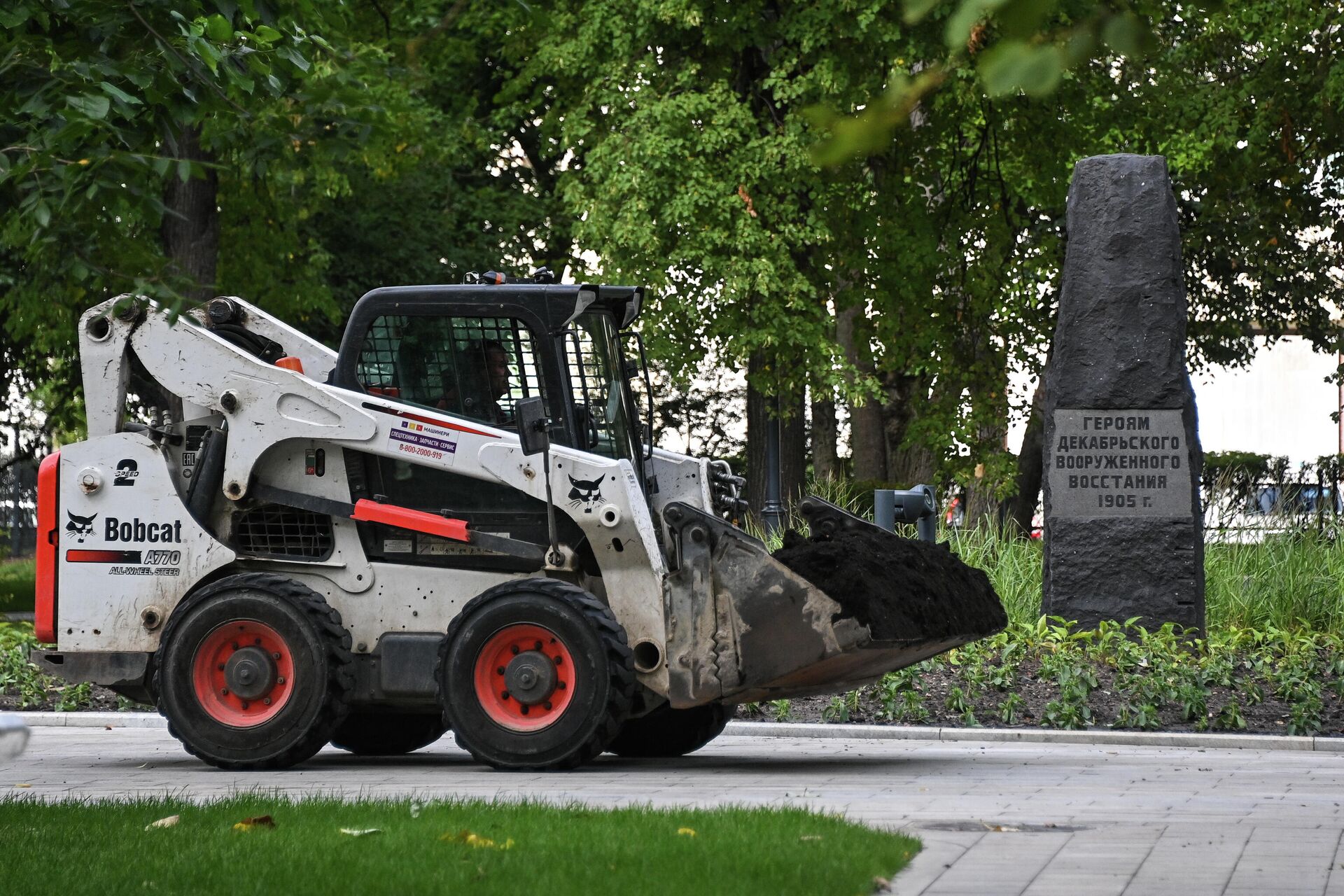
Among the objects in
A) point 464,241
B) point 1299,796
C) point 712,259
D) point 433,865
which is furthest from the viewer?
point 464,241

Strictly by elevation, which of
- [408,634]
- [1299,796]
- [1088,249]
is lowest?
[1299,796]

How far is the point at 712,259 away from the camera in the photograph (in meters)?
22.8

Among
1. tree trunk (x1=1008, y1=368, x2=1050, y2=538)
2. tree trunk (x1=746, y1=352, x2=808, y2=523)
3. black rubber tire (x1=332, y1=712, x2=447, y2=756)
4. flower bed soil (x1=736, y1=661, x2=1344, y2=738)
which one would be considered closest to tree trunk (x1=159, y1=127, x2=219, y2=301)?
tree trunk (x1=746, y1=352, x2=808, y2=523)

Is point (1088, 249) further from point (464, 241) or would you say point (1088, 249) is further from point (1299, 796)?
point (464, 241)

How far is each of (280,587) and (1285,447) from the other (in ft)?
132

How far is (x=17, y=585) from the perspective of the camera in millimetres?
33219

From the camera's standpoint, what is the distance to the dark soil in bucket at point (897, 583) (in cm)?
986

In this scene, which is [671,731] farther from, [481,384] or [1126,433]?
[1126,433]

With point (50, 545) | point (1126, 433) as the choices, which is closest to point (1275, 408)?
point (1126, 433)

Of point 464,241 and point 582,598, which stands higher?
point 464,241

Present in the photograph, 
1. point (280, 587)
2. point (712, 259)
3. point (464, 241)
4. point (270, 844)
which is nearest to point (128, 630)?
point (280, 587)

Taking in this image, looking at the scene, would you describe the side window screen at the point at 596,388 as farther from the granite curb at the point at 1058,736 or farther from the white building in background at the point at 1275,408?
the white building in background at the point at 1275,408

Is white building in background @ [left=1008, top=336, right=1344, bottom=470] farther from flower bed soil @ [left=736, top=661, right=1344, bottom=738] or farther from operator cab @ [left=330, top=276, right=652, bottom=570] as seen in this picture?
operator cab @ [left=330, top=276, right=652, bottom=570]

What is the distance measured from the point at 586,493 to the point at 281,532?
1928mm
